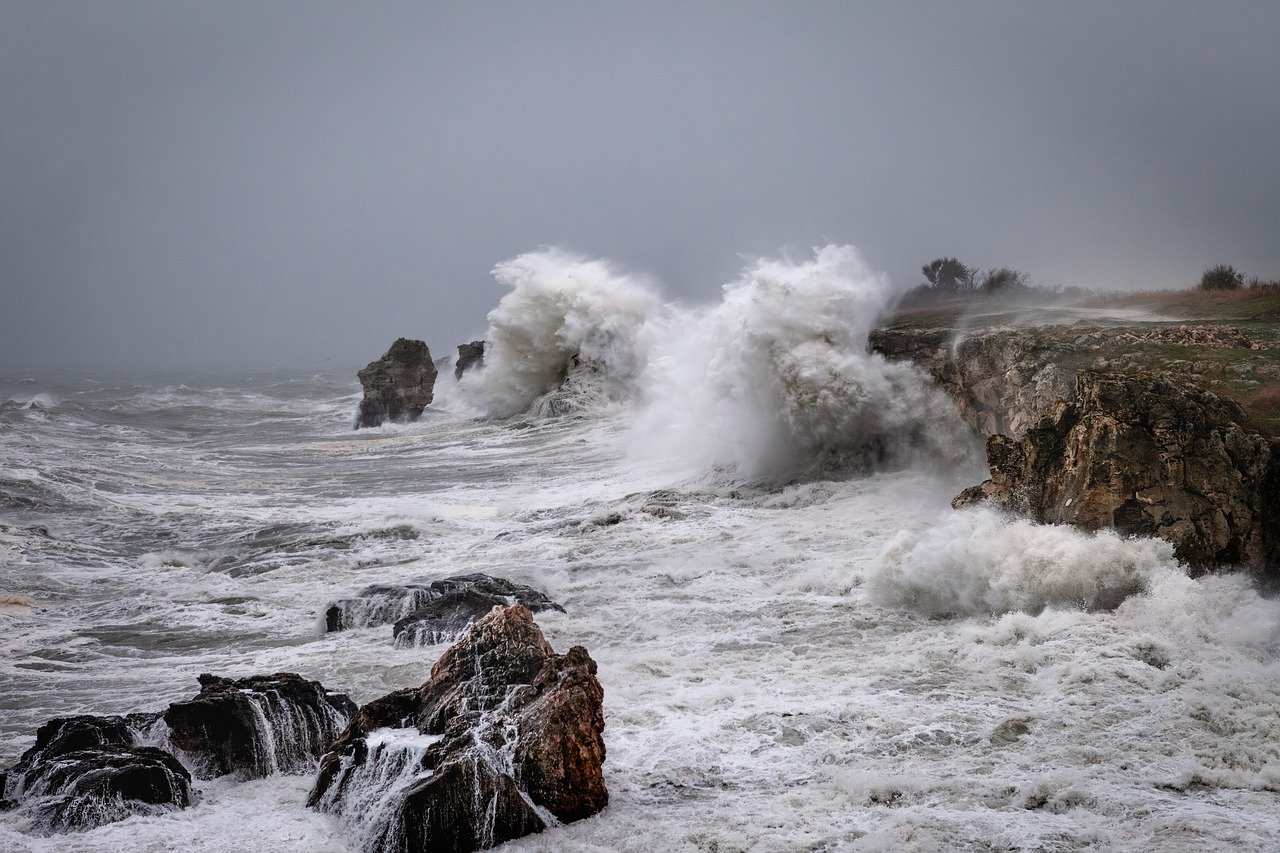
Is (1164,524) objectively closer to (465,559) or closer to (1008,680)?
(1008,680)

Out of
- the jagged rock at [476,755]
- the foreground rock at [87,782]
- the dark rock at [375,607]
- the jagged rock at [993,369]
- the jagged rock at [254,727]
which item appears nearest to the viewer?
the jagged rock at [476,755]

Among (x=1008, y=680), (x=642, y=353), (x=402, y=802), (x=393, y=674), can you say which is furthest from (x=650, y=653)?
(x=642, y=353)

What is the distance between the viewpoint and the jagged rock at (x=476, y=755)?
16.3ft

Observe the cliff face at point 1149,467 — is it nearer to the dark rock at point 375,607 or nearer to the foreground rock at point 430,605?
the foreground rock at point 430,605

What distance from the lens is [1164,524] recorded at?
8.15 m

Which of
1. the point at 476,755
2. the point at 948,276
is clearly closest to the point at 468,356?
the point at 948,276

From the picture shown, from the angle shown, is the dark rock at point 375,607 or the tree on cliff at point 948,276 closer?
the dark rock at point 375,607

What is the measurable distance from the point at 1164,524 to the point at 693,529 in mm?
5719

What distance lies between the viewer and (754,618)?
8758 millimetres

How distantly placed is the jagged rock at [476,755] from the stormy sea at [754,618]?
169mm

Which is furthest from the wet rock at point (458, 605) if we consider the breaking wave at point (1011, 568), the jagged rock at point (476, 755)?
the breaking wave at point (1011, 568)

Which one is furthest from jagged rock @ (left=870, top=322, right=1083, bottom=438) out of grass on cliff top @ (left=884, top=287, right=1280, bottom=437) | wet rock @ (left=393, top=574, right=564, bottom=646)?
wet rock @ (left=393, top=574, right=564, bottom=646)

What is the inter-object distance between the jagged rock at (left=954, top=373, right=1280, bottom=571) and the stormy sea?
33 cm

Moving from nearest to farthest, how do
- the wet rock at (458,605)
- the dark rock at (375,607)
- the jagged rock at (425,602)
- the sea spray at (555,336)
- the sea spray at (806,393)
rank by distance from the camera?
the wet rock at (458,605), the jagged rock at (425,602), the dark rock at (375,607), the sea spray at (806,393), the sea spray at (555,336)
